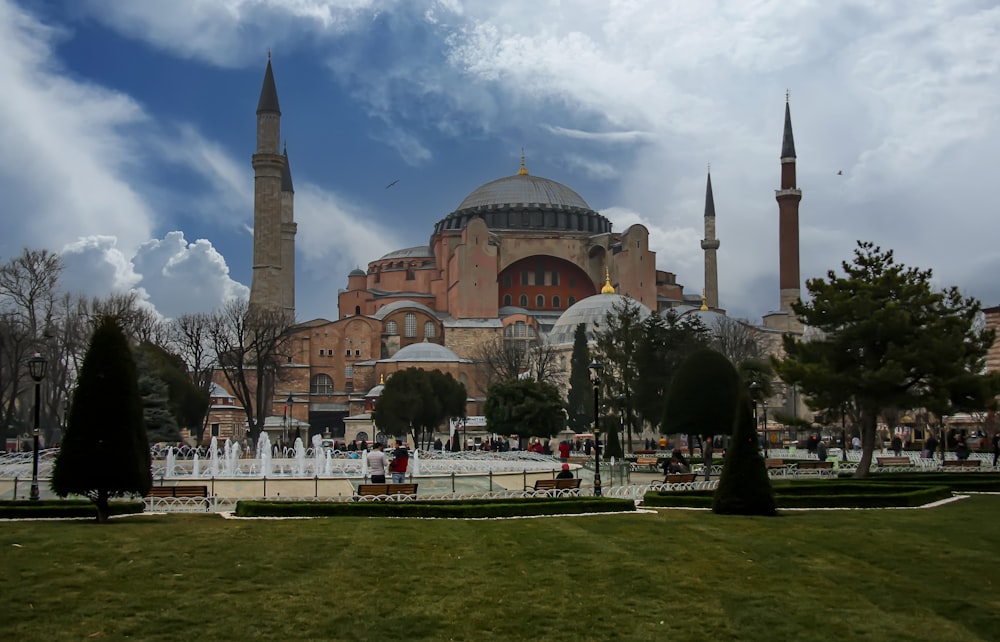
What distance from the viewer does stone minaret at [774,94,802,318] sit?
187 feet

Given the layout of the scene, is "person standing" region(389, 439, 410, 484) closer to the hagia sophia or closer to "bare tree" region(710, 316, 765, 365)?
"bare tree" region(710, 316, 765, 365)

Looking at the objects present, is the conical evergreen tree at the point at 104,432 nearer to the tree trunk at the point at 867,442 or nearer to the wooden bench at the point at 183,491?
the wooden bench at the point at 183,491

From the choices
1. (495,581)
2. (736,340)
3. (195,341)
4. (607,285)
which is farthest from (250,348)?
(495,581)

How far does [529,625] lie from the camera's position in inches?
307

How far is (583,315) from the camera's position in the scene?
59250 mm

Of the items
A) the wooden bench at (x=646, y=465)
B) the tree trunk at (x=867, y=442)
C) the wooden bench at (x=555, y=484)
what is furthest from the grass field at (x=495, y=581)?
the wooden bench at (x=646, y=465)

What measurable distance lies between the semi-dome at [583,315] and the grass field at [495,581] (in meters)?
46.2

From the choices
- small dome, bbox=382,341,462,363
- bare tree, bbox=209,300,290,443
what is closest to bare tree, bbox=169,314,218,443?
bare tree, bbox=209,300,290,443

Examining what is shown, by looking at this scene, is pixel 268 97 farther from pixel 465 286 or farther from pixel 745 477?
pixel 745 477

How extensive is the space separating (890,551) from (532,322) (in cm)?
5295

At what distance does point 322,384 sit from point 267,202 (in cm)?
1316

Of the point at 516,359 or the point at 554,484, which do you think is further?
the point at 516,359

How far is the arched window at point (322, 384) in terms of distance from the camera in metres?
61.0

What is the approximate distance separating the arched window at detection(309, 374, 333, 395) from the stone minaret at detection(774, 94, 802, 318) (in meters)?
24.7
